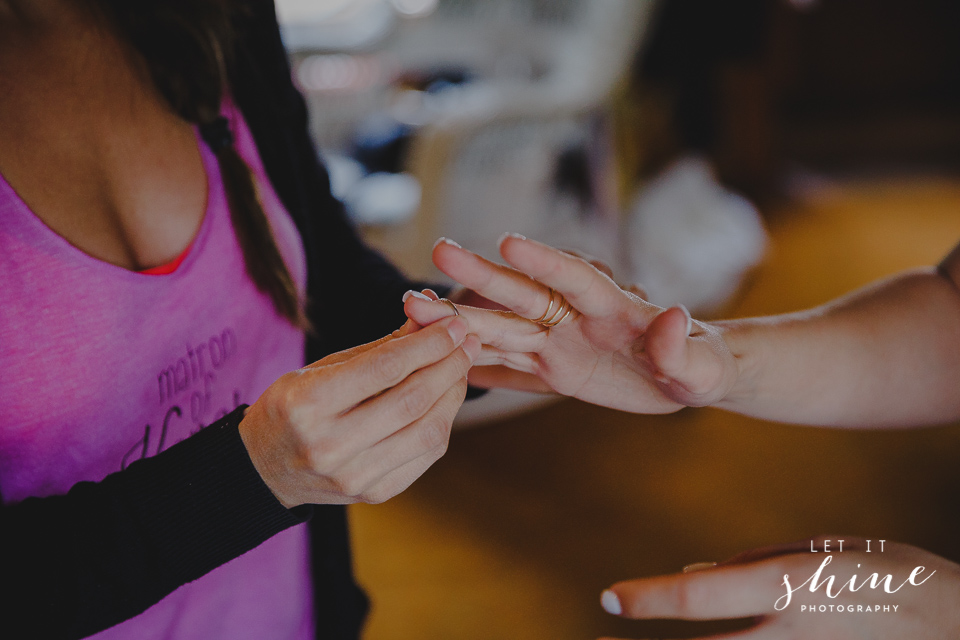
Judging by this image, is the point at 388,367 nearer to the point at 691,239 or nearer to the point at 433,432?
the point at 433,432

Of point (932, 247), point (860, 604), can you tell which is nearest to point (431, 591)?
point (860, 604)

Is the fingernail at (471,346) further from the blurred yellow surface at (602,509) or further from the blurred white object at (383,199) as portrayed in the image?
the blurred white object at (383,199)

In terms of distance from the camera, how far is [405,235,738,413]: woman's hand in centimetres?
57

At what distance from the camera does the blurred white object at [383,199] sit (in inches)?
72.4

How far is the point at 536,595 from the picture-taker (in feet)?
5.18

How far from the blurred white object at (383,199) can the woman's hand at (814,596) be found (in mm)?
1433

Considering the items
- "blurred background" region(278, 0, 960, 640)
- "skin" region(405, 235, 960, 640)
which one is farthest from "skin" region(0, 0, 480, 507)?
"blurred background" region(278, 0, 960, 640)

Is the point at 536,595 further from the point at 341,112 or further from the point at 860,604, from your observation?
the point at 341,112

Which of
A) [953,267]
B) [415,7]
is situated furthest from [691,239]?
[953,267]

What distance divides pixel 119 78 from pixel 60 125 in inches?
3.8

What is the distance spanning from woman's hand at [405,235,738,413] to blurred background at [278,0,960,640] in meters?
1.00

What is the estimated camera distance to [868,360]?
2.52ft

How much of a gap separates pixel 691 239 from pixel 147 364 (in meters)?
2.75

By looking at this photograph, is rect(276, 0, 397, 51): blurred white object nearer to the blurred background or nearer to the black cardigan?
the blurred background
